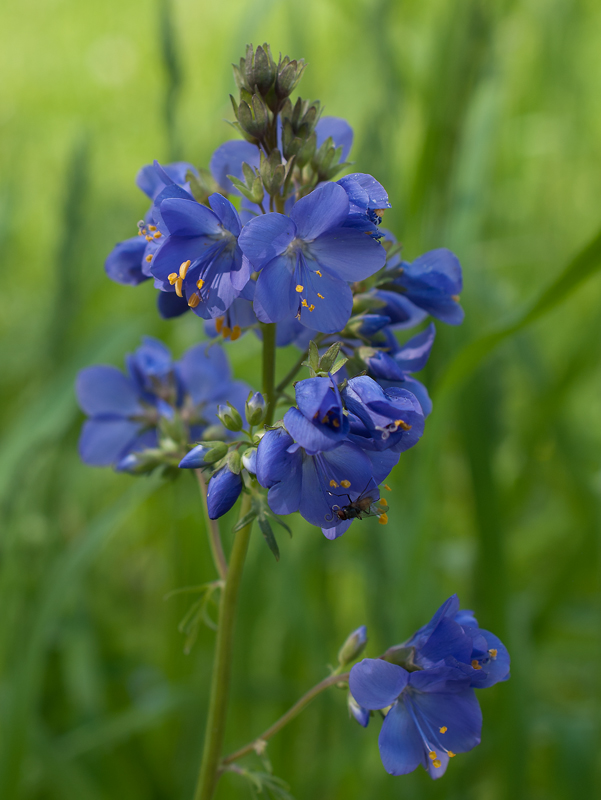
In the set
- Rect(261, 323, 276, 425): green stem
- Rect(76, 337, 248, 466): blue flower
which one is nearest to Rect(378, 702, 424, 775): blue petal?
Rect(261, 323, 276, 425): green stem

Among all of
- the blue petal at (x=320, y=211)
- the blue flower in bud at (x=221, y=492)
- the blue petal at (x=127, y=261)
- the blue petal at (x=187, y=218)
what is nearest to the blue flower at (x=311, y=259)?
the blue petal at (x=320, y=211)

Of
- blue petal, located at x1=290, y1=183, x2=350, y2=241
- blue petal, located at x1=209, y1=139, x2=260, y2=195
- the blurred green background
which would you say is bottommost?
the blurred green background

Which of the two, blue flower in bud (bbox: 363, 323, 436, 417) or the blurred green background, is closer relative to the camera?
blue flower in bud (bbox: 363, 323, 436, 417)

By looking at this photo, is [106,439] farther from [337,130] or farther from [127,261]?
[337,130]

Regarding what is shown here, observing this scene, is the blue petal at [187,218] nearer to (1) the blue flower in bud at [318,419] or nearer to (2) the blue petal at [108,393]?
(1) the blue flower in bud at [318,419]

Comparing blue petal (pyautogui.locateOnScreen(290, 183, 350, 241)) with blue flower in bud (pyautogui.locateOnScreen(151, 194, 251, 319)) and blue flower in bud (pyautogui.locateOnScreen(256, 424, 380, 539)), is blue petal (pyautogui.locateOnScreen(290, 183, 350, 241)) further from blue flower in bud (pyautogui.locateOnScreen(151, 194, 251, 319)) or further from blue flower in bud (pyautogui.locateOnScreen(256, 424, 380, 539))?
blue flower in bud (pyautogui.locateOnScreen(256, 424, 380, 539))

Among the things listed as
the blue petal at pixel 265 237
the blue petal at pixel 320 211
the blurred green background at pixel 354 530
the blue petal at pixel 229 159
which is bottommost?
the blurred green background at pixel 354 530

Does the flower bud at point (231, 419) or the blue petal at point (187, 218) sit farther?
the flower bud at point (231, 419)

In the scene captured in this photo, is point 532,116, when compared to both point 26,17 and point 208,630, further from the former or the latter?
point 26,17
